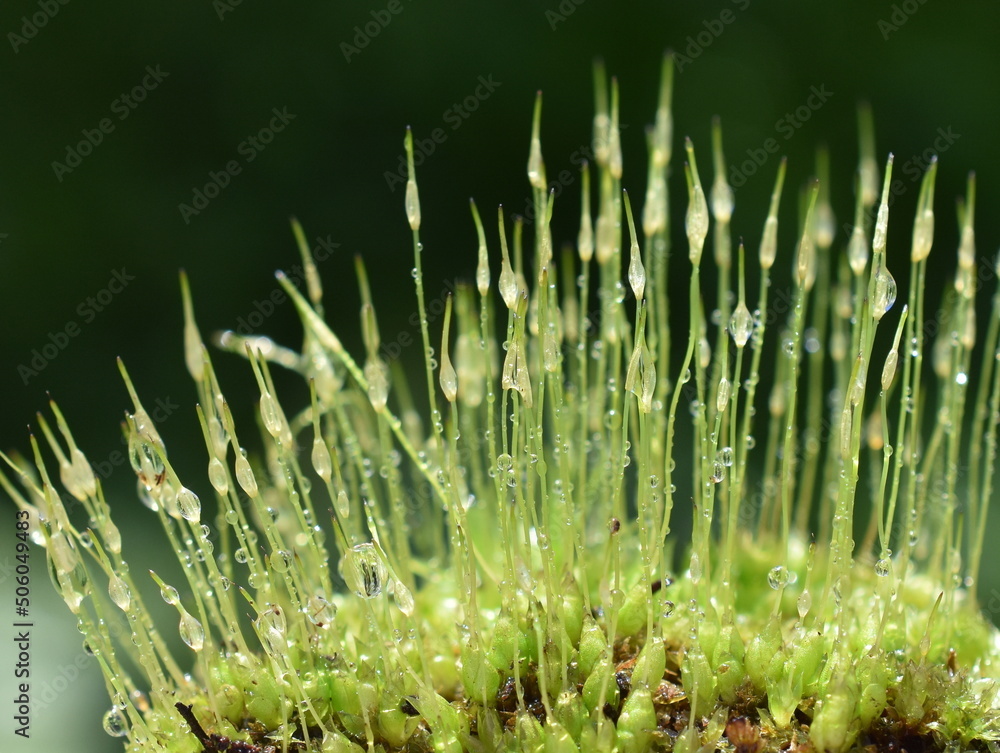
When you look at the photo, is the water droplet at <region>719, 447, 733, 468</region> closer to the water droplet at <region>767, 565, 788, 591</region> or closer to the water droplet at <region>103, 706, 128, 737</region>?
the water droplet at <region>767, 565, 788, 591</region>

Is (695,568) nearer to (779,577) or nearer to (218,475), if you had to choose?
(779,577)

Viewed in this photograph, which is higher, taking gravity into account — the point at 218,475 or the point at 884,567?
the point at 218,475

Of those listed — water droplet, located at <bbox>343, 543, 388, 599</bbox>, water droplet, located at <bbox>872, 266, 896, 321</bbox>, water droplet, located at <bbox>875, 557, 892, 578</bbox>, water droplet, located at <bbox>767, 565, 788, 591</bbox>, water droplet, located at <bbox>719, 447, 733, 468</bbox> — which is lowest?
water droplet, located at <bbox>875, 557, 892, 578</bbox>

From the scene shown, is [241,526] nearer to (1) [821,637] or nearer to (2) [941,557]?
(1) [821,637]

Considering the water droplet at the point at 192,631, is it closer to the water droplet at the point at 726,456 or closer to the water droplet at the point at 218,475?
the water droplet at the point at 218,475

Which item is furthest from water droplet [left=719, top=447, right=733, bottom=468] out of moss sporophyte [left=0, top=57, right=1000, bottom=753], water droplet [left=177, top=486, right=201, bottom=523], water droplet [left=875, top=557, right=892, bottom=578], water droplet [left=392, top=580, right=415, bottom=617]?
water droplet [left=177, top=486, right=201, bottom=523]

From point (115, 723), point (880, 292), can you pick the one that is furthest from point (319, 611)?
point (880, 292)

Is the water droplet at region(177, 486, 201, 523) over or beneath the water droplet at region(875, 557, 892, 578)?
over

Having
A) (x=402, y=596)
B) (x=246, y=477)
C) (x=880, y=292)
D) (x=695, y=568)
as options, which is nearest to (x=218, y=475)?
(x=246, y=477)

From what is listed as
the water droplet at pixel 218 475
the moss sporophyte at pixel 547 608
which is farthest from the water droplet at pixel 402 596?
the water droplet at pixel 218 475

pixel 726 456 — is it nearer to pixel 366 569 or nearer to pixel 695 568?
pixel 695 568
